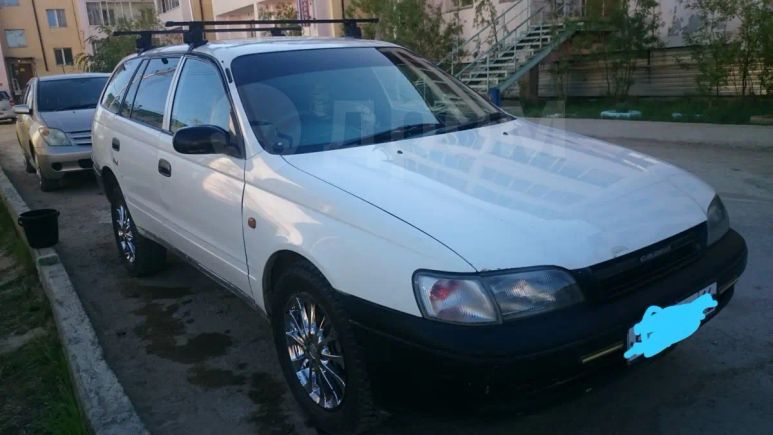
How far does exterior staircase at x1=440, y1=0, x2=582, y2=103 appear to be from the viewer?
15781 mm

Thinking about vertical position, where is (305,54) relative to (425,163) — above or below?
above

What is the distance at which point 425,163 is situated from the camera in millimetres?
3006

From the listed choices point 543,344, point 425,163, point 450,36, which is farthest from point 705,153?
point 450,36

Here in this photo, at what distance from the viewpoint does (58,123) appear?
9.17 m

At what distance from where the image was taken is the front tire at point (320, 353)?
2535 millimetres

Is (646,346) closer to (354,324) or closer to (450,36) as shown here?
(354,324)

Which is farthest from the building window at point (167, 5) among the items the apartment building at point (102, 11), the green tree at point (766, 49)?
the green tree at point (766, 49)

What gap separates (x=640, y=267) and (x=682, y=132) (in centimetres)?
932

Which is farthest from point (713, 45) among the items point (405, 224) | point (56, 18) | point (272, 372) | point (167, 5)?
point (56, 18)

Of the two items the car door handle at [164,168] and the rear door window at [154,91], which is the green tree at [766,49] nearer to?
the rear door window at [154,91]

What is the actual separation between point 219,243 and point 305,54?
1.27 metres

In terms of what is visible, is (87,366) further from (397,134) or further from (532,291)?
(532,291)

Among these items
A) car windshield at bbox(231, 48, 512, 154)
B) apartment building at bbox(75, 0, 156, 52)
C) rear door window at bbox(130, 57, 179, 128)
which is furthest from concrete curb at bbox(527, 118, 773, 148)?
apartment building at bbox(75, 0, 156, 52)

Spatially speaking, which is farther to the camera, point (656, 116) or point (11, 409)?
point (656, 116)
